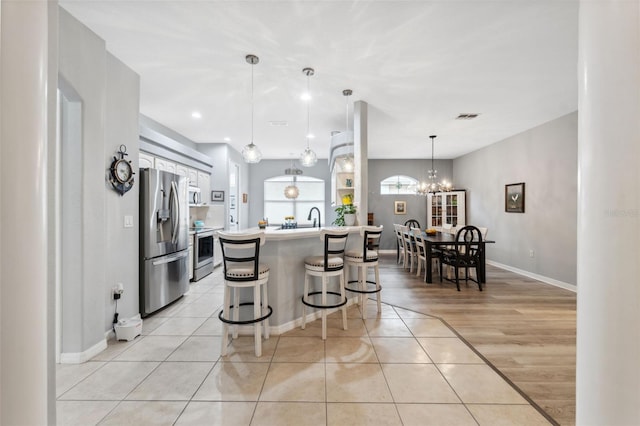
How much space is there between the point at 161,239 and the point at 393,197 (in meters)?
6.85

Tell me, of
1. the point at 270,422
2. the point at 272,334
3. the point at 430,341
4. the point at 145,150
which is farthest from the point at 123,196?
the point at 430,341

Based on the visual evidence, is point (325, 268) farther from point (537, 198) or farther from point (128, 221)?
point (537, 198)

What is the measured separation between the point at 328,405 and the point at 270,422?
0.38 m

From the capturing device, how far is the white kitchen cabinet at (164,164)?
4426mm

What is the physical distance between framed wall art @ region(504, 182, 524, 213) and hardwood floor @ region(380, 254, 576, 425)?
4.64 feet

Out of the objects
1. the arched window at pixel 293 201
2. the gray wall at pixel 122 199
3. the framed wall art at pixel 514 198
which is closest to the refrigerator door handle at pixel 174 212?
the gray wall at pixel 122 199

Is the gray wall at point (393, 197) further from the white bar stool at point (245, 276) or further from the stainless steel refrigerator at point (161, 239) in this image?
the white bar stool at point (245, 276)

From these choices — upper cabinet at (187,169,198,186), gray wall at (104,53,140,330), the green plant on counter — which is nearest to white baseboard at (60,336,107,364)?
gray wall at (104,53,140,330)

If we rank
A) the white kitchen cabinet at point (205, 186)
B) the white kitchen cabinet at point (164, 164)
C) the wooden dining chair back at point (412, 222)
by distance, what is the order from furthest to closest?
the wooden dining chair back at point (412, 222) < the white kitchen cabinet at point (205, 186) < the white kitchen cabinet at point (164, 164)

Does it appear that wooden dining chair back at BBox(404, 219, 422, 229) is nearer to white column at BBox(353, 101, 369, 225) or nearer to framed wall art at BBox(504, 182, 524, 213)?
framed wall art at BBox(504, 182, 524, 213)

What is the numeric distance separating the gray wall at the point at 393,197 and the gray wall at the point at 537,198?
169 centimetres

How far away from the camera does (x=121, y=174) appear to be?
110 inches

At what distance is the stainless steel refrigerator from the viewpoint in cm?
328
